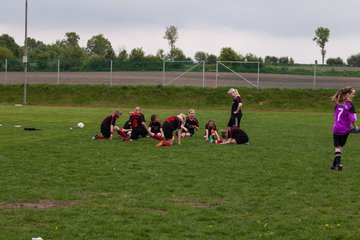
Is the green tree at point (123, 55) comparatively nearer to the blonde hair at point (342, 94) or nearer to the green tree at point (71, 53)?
the green tree at point (71, 53)

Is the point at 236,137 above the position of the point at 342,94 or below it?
below

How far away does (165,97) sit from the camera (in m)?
44.8

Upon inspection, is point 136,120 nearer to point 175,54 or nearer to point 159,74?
point 159,74

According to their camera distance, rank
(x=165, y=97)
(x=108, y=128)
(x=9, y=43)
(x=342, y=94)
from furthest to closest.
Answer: (x=9, y=43)
(x=165, y=97)
(x=108, y=128)
(x=342, y=94)

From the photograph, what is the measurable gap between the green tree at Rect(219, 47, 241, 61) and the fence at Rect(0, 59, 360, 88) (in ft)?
44.2

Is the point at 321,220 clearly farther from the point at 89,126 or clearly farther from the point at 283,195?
the point at 89,126

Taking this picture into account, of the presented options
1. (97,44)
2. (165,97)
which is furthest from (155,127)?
(97,44)

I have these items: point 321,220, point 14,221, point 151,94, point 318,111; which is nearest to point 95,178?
point 14,221

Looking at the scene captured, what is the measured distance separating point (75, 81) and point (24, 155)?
3790 cm

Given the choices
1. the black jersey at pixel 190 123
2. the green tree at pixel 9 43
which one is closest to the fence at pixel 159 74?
the black jersey at pixel 190 123

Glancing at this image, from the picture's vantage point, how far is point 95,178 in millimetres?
11406

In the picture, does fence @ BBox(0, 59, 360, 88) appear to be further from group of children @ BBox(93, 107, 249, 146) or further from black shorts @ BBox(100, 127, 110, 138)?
black shorts @ BBox(100, 127, 110, 138)

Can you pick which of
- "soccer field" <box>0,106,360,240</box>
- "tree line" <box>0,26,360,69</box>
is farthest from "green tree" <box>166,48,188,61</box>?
"soccer field" <box>0,106,360,240</box>

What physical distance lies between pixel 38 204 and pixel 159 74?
45020 millimetres
